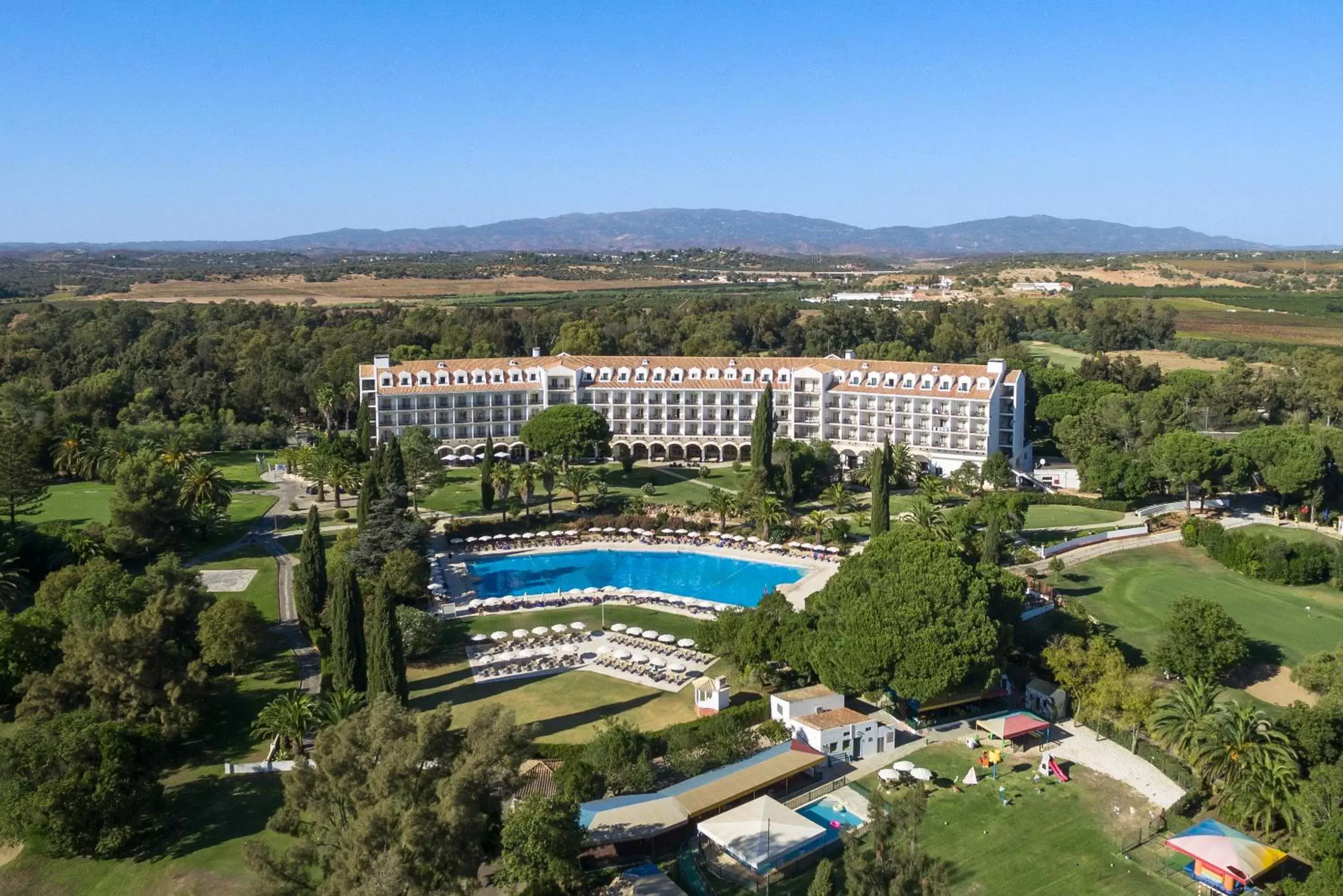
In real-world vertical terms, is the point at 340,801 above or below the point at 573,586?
above

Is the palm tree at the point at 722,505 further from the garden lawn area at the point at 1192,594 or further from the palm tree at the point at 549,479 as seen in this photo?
the garden lawn area at the point at 1192,594

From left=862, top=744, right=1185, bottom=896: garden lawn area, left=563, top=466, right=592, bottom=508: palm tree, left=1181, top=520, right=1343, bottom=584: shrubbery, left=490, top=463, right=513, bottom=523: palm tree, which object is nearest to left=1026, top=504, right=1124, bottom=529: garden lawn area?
left=1181, top=520, right=1343, bottom=584: shrubbery

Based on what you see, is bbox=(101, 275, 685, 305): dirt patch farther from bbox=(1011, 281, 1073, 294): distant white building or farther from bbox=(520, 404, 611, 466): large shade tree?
bbox=(520, 404, 611, 466): large shade tree

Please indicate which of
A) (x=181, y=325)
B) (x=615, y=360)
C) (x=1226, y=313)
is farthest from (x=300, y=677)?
(x=1226, y=313)

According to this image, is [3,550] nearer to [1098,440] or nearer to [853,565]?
[853,565]

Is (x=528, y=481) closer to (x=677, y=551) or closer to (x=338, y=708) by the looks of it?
(x=677, y=551)

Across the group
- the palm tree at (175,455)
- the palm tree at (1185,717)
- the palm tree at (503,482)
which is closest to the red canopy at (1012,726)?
the palm tree at (1185,717)
